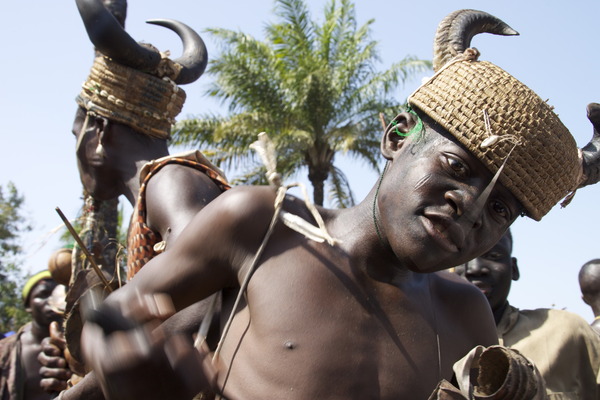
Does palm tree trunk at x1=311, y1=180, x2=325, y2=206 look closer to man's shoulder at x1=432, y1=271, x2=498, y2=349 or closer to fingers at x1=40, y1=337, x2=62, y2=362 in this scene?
fingers at x1=40, y1=337, x2=62, y2=362

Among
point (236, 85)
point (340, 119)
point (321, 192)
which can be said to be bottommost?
point (321, 192)

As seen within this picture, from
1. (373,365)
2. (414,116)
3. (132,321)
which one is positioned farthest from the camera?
(414,116)

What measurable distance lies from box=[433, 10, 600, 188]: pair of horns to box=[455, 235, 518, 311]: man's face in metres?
1.71

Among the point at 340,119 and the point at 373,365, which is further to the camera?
the point at 340,119

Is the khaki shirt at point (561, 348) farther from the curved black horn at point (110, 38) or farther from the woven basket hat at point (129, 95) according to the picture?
the curved black horn at point (110, 38)

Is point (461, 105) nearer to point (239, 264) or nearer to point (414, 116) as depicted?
point (414, 116)

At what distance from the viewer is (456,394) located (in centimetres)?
195

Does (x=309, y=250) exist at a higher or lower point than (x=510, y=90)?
lower

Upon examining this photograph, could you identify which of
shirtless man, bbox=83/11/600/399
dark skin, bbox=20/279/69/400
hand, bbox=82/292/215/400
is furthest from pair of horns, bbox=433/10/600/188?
dark skin, bbox=20/279/69/400

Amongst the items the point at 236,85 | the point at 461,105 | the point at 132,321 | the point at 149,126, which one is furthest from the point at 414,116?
the point at 236,85

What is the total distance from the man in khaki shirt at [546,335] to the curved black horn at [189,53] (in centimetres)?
206

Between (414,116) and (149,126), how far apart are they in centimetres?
156

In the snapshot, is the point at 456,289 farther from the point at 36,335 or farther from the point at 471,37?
the point at 36,335

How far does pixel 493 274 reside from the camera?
4.76m
